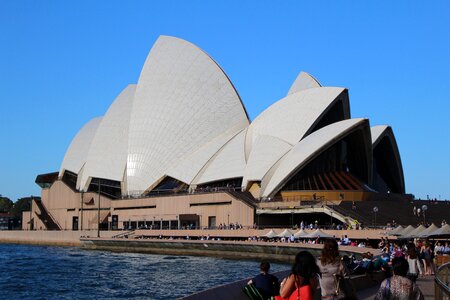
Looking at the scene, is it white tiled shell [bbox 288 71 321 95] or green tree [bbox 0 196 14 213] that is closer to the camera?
white tiled shell [bbox 288 71 321 95]

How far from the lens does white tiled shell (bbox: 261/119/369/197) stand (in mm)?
52781

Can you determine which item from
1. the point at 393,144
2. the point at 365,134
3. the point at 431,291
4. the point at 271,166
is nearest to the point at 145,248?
the point at 271,166

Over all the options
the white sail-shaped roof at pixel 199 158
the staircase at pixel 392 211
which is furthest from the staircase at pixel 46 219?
the staircase at pixel 392 211

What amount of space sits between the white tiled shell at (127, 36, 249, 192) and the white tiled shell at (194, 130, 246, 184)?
→ 2.29m

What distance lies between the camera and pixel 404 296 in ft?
24.4

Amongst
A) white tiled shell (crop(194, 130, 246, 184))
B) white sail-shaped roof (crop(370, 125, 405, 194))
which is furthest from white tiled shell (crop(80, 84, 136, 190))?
white sail-shaped roof (crop(370, 125, 405, 194))

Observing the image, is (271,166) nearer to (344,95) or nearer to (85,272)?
(344,95)

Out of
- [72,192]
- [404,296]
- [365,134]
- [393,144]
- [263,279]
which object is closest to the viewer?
[404,296]

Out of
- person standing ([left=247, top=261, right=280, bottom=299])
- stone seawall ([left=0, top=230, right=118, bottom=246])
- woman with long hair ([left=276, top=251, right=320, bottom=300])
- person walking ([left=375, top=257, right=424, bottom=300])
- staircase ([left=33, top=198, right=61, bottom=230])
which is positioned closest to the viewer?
woman with long hair ([left=276, top=251, right=320, bottom=300])

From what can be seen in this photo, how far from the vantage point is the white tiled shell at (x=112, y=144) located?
238 feet

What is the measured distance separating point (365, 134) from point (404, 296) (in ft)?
162

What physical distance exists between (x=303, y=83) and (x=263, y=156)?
14.5 metres

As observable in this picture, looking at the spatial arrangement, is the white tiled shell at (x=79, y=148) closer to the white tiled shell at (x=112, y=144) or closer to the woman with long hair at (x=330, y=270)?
the white tiled shell at (x=112, y=144)

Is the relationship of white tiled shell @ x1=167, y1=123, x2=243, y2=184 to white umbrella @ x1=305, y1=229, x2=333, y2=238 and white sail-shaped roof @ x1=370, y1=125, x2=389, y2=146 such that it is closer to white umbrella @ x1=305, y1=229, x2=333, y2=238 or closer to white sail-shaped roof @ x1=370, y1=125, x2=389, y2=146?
white sail-shaped roof @ x1=370, y1=125, x2=389, y2=146
